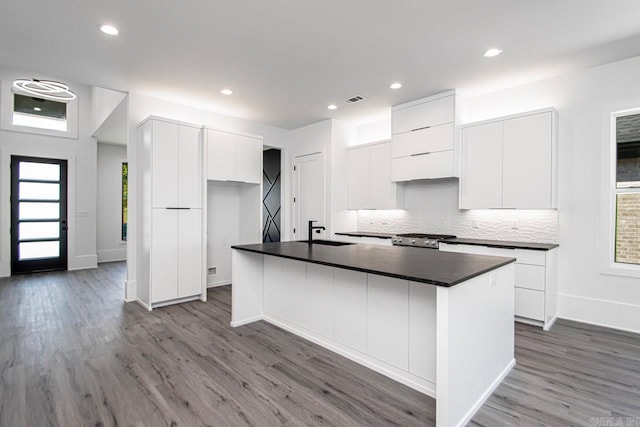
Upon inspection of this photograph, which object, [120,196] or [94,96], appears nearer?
[94,96]

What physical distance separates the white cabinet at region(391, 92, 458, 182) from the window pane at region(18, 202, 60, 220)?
22.8ft

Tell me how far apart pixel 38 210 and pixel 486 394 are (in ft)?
26.9

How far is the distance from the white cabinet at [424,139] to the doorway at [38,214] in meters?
6.90

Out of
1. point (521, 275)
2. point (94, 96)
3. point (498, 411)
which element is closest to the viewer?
point (498, 411)

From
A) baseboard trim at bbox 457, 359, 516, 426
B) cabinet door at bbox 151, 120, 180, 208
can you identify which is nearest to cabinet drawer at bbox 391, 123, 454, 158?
baseboard trim at bbox 457, 359, 516, 426

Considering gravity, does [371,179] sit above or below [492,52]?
below

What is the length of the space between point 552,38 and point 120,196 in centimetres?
872

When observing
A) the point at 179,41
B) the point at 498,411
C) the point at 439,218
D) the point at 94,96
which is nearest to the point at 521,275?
the point at 439,218

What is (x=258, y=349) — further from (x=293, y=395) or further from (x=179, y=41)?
(x=179, y=41)

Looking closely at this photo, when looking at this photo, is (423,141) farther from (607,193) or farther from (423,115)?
(607,193)

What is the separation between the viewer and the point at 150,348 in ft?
9.29

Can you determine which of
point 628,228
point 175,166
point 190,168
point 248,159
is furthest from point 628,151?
point 175,166

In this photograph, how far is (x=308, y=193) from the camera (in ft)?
19.0

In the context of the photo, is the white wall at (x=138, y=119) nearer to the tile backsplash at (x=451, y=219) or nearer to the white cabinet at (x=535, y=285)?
the tile backsplash at (x=451, y=219)
